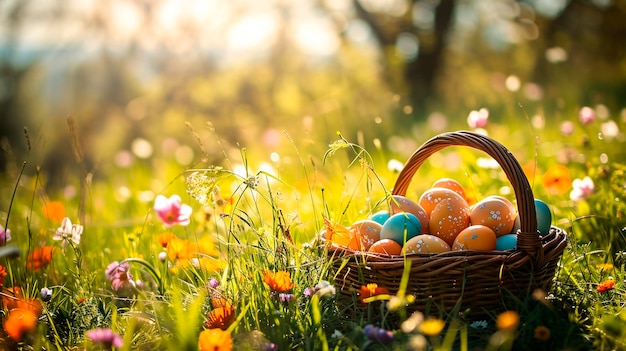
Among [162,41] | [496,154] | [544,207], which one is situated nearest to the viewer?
[496,154]

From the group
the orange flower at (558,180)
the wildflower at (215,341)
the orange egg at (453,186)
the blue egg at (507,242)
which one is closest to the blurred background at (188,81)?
the orange flower at (558,180)

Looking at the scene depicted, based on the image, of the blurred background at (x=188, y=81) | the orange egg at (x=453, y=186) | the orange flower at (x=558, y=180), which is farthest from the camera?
the blurred background at (x=188, y=81)

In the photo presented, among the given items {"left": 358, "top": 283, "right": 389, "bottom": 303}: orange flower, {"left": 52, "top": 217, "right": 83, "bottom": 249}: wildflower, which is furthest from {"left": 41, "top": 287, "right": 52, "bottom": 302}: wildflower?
{"left": 358, "top": 283, "right": 389, "bottom": 303}: orange flower

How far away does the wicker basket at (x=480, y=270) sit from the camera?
1.85 m

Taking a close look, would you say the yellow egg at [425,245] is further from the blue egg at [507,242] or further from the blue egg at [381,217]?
the blue egg at [381,217]

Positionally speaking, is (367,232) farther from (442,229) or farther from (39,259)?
(39,259)

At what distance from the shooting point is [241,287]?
2.06 metres

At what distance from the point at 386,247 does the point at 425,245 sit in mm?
126

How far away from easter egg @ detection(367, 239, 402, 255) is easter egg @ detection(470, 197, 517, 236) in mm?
303

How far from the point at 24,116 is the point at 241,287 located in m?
5.61

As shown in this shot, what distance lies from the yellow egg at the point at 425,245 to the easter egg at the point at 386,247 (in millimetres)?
53

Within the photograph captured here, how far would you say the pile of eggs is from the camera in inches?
80.5

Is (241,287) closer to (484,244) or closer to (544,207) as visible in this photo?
(484,244)

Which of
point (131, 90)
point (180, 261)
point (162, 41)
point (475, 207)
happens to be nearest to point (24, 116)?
point (131, 90)
